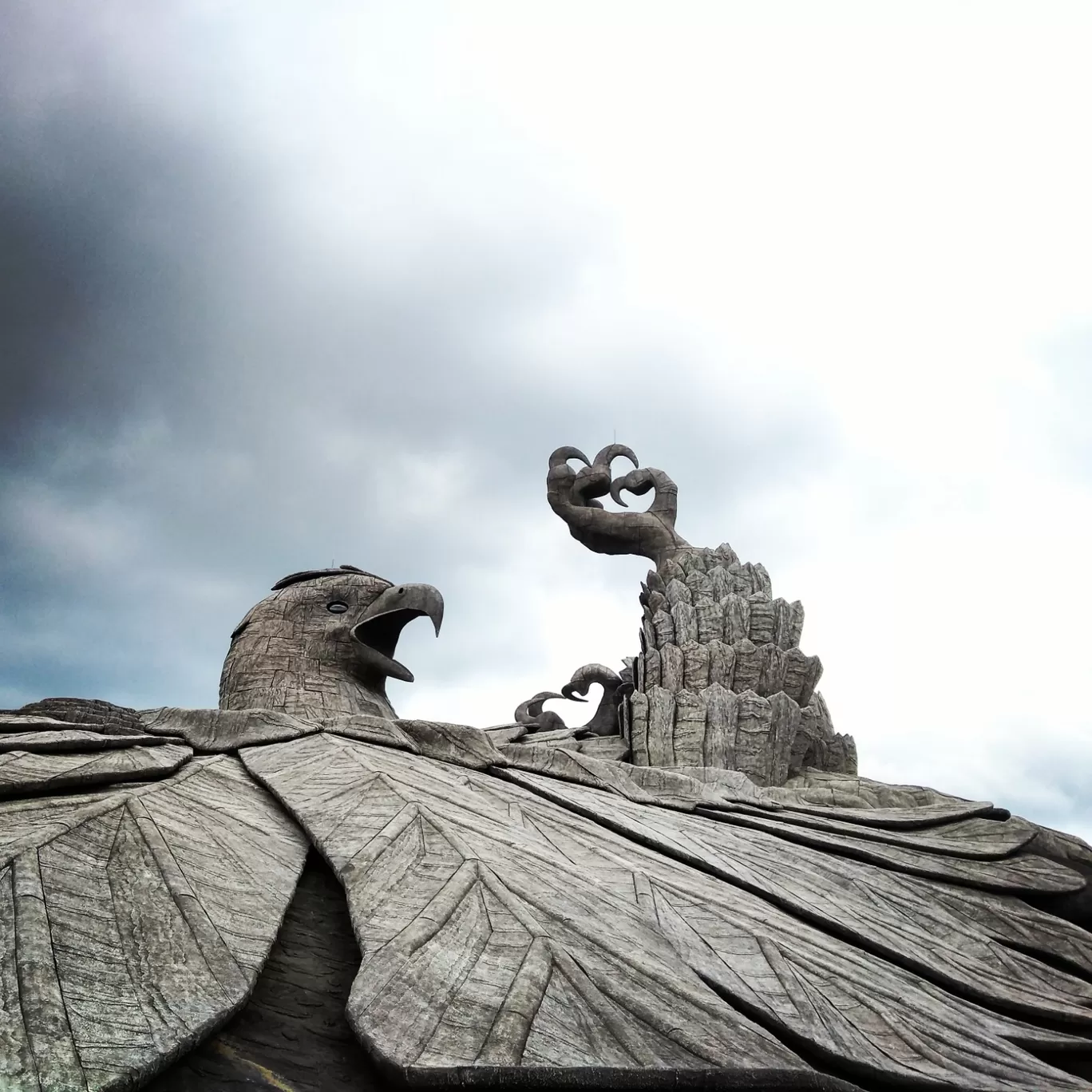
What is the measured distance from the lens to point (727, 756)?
5098 mm

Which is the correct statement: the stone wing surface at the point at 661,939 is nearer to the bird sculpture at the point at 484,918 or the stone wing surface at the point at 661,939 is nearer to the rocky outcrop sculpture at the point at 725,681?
the bird sculpture at the point at 484,918

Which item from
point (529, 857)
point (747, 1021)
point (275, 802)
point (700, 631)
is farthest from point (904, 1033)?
point (700, 631)

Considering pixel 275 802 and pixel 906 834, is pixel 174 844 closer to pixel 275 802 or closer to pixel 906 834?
pixel 275 802

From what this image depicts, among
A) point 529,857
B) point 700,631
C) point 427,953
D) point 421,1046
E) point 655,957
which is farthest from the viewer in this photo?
point 700,631

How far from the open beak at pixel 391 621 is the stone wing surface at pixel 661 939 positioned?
106cm

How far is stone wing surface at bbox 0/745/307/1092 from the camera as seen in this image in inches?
56.2

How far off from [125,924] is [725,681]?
156 inches

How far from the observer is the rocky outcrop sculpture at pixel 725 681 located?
5168mm

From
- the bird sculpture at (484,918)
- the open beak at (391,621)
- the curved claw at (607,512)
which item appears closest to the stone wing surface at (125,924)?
the bird sculpture at (484,918)

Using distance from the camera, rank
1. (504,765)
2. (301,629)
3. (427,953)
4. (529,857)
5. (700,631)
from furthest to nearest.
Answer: (700,631), (301,629), (504,765), (529,857), (427,953)

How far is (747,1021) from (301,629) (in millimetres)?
3568

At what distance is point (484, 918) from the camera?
83.5 inches

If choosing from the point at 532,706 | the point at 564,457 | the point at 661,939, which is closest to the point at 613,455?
the point at 564,457

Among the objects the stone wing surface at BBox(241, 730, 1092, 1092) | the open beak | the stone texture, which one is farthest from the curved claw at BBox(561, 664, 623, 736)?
the stone texture
